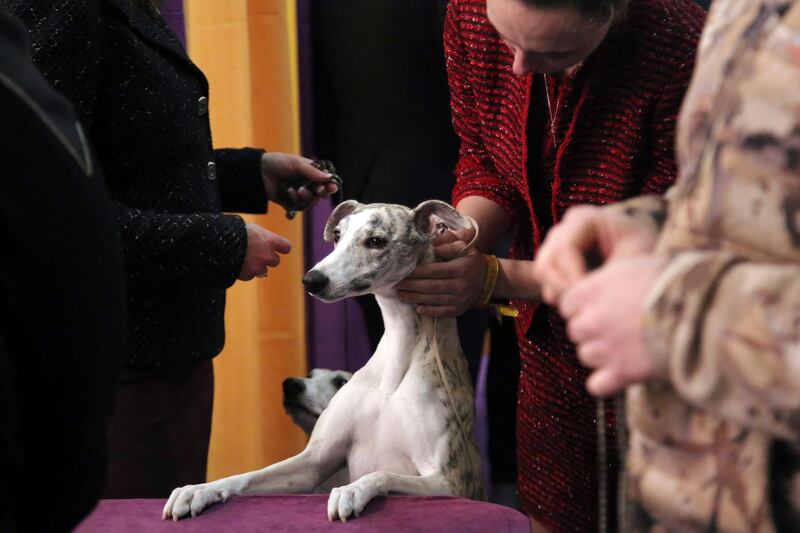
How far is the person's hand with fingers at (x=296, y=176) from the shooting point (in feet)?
4.91

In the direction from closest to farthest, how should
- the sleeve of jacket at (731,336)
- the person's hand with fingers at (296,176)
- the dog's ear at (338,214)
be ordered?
the sleeve of jacket at (731,336)
the dog's ear at (338,214)
the person's hand with fingers at (296,176)

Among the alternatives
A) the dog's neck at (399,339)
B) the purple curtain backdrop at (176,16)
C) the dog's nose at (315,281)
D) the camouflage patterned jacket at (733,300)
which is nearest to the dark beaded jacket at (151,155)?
the dog's nose at (315,281)

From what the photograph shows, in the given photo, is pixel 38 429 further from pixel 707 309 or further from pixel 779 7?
pixel 779 7

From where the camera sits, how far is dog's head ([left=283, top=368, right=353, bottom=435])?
153cm

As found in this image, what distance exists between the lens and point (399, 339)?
1274 mm

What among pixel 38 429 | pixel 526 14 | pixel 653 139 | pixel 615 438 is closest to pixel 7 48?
pixel 38 429

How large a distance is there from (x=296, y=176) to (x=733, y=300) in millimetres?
1102

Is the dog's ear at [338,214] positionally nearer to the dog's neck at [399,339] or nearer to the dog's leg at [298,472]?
the dog's neck at [399,339]

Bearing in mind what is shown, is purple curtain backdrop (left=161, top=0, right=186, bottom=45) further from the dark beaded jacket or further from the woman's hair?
the woman's hair

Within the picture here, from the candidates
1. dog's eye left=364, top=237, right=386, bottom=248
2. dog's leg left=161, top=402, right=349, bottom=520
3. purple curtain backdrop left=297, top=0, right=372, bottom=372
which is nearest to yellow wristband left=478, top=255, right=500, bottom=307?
dog's eye left=364, top=237, right=386, bottom=248

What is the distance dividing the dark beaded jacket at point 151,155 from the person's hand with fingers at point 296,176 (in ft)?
0.55

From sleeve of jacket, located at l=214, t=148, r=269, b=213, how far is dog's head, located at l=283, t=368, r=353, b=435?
308 millimetres

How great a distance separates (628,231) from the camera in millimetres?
631

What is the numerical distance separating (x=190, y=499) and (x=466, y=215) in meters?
0.57
